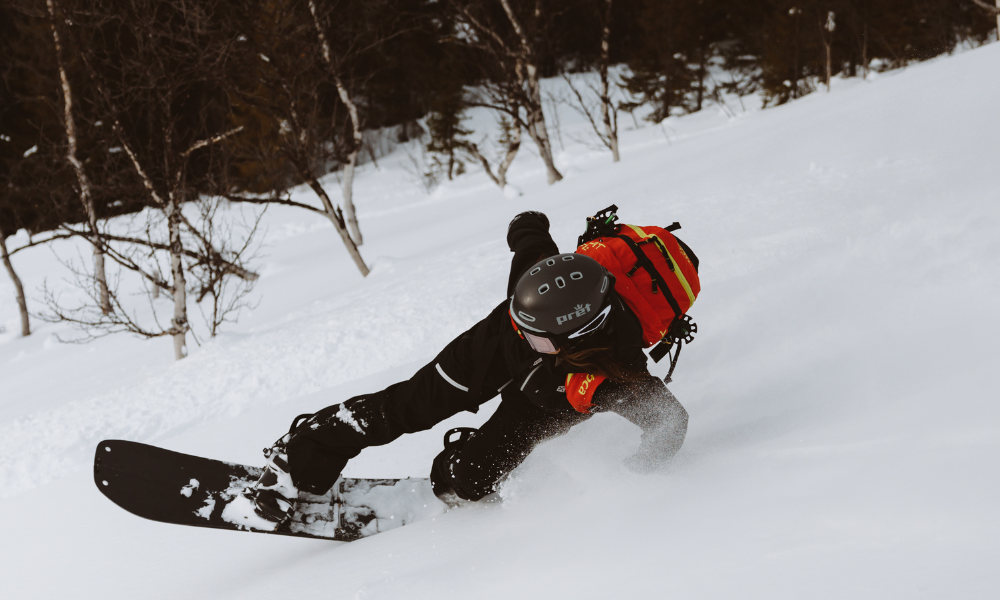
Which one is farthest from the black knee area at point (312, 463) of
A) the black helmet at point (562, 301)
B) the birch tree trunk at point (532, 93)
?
the birch tree trunk at point (532, 93)

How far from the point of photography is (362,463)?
276cm

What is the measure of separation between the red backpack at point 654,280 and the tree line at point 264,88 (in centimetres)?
493

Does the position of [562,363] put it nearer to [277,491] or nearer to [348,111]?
[277,491]

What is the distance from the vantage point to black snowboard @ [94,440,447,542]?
2262mm

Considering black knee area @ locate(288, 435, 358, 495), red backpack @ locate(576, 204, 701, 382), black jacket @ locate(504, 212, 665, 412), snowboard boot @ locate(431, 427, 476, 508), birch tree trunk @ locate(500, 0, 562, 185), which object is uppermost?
birch tree trunk @ locate(500, 0, 562, 185)

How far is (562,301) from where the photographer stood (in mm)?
1711

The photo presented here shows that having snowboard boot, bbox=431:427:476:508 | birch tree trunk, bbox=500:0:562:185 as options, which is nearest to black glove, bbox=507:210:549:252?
snowboard boot, bbox=431:427:476:508

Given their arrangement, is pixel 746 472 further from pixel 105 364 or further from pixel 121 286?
pixel 121 286

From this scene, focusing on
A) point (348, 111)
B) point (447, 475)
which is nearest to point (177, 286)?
point (348, 111)

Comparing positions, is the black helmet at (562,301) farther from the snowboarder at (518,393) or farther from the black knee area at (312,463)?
the black knee area at (312,463)

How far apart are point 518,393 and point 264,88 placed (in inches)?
340

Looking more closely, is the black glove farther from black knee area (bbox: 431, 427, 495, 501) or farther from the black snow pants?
black knee area (bbox: 431, 427, 495, 501)

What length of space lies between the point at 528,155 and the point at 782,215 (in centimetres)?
1525

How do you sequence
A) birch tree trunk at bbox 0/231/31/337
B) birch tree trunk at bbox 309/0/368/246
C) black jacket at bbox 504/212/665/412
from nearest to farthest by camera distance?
black jacket at bbox 504/212/665/412 → birch tree trunk at bbox 309/0/368/246 → birch tree trunk at bbox 0/231/31/337
